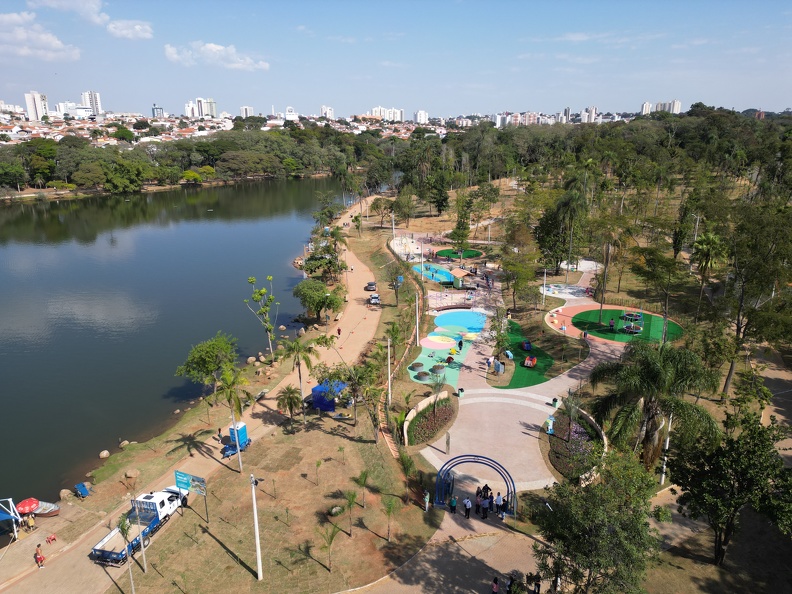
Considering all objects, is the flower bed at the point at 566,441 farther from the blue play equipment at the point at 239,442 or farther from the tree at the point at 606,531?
the blue play equipment at the point at 239,442

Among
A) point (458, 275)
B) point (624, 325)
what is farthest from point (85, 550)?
point (458, 275)

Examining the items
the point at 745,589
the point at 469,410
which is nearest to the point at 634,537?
the point at 745,589

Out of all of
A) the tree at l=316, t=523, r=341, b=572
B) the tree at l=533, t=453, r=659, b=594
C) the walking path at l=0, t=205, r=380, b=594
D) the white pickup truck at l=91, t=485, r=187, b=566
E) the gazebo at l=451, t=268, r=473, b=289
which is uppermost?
the tree at l=533, t=453, r=659, b=594

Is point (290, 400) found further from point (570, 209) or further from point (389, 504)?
point (570, 209)

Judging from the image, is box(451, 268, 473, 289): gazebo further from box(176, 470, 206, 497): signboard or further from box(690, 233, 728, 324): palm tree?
box(176, 470, 206, 497): signboard

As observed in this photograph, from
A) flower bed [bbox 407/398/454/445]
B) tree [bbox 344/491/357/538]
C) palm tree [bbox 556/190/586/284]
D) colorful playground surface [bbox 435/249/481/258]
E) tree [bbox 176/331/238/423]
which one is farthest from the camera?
colorful playground surface [bbox 435/249/481/258]

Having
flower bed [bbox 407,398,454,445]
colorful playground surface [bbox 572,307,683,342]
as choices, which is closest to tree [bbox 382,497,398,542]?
flower bed [bbox 407,398,454,445]
